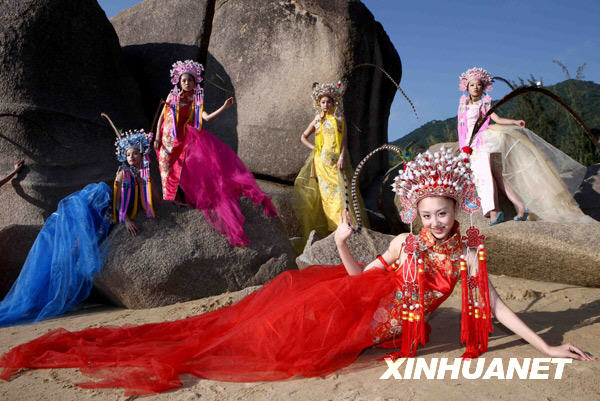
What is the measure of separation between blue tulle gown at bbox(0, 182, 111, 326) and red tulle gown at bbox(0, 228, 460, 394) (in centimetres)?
144

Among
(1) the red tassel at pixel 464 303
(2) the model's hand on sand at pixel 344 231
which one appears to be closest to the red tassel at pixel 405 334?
(1) the red tassel at pixel 464 303

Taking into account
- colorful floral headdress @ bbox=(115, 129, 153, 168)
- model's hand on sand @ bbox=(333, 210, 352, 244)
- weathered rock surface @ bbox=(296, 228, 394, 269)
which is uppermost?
colorful floral headdress @ bbox=(115, 129, 153, 168)

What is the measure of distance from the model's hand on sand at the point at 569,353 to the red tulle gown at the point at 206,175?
2.96m

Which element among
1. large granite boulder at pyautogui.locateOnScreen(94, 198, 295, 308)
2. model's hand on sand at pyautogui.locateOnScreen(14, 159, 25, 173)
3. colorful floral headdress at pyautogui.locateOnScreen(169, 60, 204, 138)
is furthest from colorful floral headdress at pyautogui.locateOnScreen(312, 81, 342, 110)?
model's hand on sand at pyautogui.locateOnScreen(14, 159, 25, 173)

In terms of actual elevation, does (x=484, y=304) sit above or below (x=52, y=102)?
below

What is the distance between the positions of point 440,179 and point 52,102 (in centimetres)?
670

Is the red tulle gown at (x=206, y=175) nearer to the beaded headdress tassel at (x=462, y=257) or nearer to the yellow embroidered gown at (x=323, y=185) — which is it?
the yellow embroidered gown at (x=323, y=185)

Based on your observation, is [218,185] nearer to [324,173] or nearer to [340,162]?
[324,173]

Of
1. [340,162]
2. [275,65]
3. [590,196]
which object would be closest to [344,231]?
[340,162]

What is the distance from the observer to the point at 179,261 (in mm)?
4324

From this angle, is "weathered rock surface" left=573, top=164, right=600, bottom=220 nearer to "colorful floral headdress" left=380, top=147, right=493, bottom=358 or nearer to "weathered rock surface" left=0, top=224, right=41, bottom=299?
"colorful floral headdress" left=380, top=147, right=493, bottom=358

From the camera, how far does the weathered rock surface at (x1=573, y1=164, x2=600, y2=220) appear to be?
584 cm

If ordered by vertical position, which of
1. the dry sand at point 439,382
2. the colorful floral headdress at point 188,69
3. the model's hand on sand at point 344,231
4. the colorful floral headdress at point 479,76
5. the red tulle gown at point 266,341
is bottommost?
the dry sand at point 439,382

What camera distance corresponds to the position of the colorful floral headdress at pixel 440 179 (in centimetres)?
262
